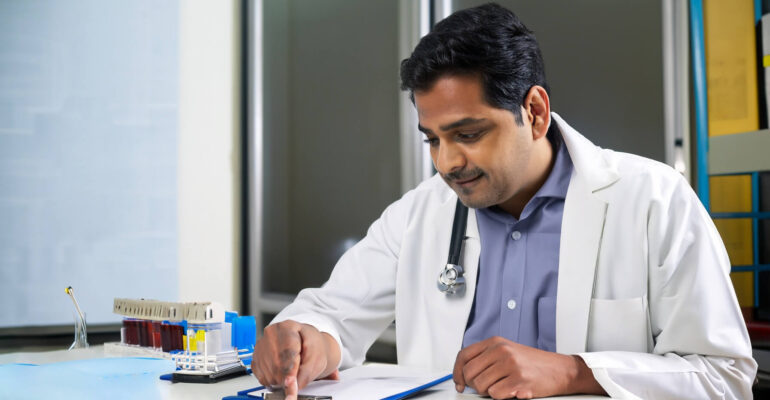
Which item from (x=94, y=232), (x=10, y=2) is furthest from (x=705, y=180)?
(x=10, y=2)

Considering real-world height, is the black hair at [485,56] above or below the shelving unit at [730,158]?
above

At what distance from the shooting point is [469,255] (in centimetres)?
159

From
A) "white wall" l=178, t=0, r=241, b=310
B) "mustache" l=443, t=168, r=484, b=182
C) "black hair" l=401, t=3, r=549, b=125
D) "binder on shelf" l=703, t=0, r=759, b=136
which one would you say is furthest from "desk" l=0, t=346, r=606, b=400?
"white wall" l=178, t=0, r=241, b=310

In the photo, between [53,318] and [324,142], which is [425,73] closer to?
[324,142]

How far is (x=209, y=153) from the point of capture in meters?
3.46

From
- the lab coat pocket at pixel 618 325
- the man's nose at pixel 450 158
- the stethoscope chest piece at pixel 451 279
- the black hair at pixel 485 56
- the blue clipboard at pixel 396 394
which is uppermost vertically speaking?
the black hair at pixel 485 56

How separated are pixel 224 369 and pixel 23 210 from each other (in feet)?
6.38

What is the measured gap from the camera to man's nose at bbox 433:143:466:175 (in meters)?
1.46

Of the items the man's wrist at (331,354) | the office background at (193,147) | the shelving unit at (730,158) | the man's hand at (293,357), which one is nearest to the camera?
the man's hand at (293,357)

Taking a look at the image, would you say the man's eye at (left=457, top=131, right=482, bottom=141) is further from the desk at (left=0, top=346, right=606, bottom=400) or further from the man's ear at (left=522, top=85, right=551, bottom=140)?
the desk at (left=0, top=346, right=606, bottom=400)

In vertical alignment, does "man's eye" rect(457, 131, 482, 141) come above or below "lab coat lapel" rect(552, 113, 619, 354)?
above

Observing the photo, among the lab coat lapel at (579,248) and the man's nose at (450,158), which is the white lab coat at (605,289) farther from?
the man's nose at (450,158)

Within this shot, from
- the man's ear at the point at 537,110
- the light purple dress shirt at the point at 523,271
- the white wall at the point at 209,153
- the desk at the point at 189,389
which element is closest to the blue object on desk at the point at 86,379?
the desk at the point at 189,389

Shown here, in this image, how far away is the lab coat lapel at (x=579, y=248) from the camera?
1.41 metres
